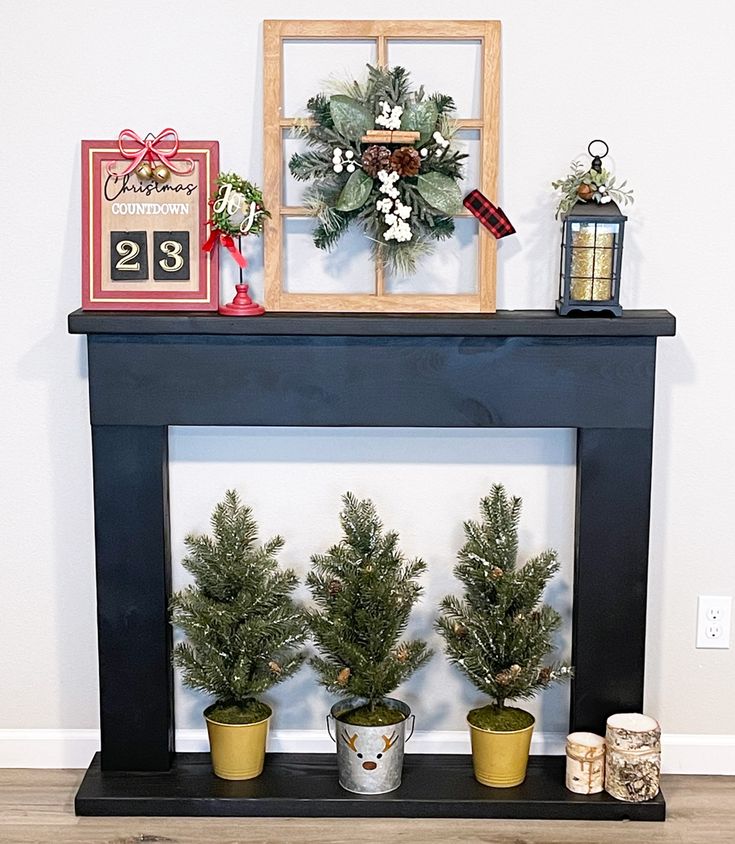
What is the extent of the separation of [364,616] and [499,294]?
2.21 feet

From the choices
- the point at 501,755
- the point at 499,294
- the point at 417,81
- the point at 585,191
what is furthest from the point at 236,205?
the point at 501,755

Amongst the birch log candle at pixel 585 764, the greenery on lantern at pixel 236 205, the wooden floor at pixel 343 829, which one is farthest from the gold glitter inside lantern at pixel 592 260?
the wooden floor at pixel 343 829

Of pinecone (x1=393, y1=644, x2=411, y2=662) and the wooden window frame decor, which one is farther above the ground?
the wooden window frame decor

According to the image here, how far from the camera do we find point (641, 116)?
234 cm

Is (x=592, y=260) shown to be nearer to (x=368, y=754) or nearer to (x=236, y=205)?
(x=236, y=205)

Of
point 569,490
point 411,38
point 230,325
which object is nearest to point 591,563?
point 569,490

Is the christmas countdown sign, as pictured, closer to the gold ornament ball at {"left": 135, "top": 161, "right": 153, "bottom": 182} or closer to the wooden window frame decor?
the gold ornament ball at {"left": 135, "top": 161, "right": 153, "bottom": 182}

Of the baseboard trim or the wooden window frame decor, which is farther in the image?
the baseboard trim

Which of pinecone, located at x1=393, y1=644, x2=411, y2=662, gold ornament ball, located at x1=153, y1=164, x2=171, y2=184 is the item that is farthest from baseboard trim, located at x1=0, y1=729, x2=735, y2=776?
gold ornament ball, located at x1=153, y1=164, x2=171, y2=184

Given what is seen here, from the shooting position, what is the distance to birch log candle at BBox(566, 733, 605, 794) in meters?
2.38

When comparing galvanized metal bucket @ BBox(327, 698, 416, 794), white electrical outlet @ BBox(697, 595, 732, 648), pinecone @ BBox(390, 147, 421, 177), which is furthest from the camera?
white electrical outlet @ BBox(697, 595, 732, 648)

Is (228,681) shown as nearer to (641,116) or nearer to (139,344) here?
(139,344)

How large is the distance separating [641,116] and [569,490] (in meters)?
0.74

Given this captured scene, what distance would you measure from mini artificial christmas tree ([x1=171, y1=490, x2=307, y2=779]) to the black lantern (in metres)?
0.75
